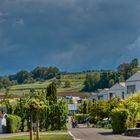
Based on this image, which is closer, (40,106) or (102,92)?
(40,106)

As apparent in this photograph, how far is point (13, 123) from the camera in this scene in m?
74.1

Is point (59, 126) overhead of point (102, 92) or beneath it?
beneath

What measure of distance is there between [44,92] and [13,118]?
6553 mm

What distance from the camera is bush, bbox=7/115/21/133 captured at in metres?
73.9

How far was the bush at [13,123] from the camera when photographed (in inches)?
2911

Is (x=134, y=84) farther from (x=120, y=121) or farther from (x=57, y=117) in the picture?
(x=120, y=121)

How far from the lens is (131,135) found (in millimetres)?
53656

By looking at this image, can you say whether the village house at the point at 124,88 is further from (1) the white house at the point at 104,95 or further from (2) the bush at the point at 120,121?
(2) the bush at the point at 120,121

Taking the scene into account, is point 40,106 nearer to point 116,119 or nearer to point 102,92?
point 116,119

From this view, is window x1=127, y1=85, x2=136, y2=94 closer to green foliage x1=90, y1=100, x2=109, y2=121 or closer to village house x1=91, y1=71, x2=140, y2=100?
village house x1=91, y1=71, x2=140, y2=100

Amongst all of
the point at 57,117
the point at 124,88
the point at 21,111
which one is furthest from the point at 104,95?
the point at 21,111

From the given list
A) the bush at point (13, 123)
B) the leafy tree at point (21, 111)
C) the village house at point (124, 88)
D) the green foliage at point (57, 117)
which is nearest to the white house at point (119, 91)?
the village house at point (124, 88)

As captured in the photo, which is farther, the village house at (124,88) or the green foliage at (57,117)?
the village house at (124,88)

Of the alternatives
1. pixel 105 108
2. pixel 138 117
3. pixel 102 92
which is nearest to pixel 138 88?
pixel 105 108
